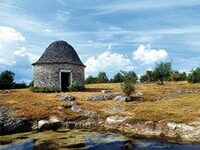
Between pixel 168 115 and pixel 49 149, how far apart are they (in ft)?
50.3

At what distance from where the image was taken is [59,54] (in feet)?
213

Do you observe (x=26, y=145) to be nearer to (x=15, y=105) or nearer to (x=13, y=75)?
(x=15, y=105)

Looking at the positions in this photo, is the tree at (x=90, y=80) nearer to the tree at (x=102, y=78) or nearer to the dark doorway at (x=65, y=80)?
the tree at (x=102, y=78)

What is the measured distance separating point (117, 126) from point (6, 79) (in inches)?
1481

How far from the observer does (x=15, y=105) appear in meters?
49.9

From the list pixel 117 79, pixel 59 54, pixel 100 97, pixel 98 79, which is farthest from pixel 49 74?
pixel 98 79

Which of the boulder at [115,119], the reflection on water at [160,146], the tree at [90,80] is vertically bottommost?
the reflection on water at [160,146]

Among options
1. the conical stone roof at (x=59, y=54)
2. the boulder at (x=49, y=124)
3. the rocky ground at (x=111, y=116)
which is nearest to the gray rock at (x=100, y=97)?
the rocky ground at (x=111, y=116)

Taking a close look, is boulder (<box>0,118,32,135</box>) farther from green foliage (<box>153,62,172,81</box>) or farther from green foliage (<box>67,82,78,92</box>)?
green foliage (<box>153,62,172,81</box>)

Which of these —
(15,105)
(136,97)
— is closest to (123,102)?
(136,97)

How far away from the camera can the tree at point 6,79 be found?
242ft

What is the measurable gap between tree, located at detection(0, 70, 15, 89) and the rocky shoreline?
26.8 m

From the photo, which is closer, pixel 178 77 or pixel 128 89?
pixel 128 89

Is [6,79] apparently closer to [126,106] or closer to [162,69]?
[162,69]
